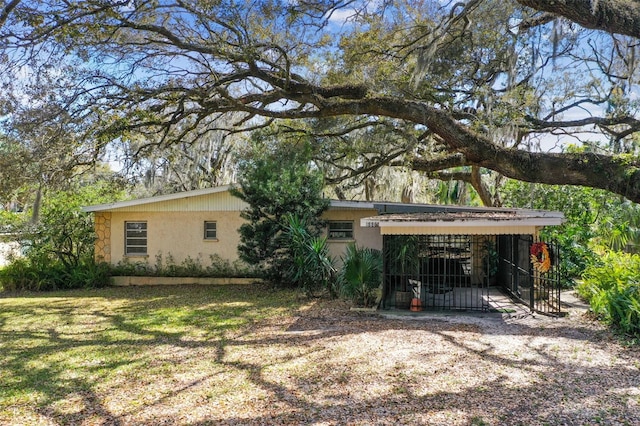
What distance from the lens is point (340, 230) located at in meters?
14.8

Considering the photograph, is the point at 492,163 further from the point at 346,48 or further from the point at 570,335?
the point at 346,48

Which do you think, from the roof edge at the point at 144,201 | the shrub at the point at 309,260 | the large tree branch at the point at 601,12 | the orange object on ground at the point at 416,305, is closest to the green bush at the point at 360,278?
the orange object on ground at the point at 416,305

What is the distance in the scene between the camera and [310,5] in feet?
29.3

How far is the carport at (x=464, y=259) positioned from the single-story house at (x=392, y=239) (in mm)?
24

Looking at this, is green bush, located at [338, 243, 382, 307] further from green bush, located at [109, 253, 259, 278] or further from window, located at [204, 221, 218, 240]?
window, located at [204, 221, 218, 240]

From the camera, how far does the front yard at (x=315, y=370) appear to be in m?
4.89

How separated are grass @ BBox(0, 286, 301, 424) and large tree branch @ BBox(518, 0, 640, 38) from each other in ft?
21.9

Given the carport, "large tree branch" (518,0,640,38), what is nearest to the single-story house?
the carport

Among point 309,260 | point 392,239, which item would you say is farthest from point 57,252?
point 392,239

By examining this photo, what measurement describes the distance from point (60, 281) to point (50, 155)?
28.6ft

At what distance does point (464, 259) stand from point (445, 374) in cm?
780

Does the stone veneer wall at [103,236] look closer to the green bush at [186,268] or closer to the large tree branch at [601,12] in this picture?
the green bush at [186,268]

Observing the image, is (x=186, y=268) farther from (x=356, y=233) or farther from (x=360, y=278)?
(x=360, y=278)

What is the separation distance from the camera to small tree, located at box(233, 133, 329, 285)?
515 inches
